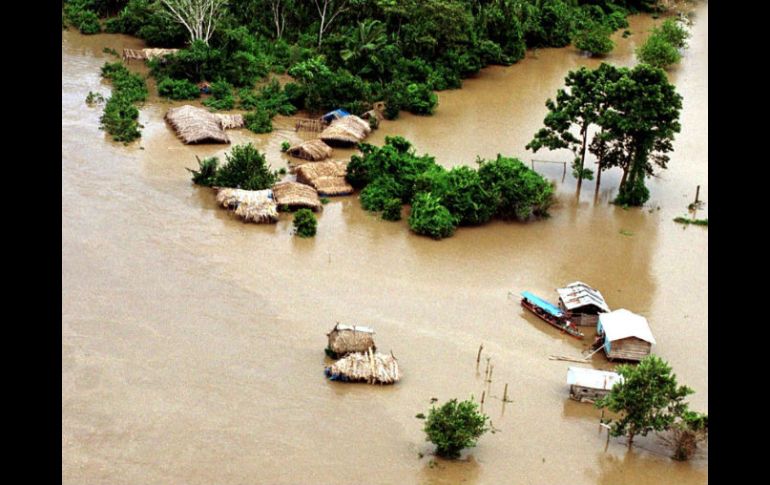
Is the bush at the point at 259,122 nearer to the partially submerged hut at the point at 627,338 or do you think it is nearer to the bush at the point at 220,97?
the bush at the point at 220,97

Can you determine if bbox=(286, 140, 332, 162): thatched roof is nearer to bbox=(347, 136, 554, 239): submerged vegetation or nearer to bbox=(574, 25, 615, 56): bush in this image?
bbox=(347, 136, 554, 239): submerged vegetation

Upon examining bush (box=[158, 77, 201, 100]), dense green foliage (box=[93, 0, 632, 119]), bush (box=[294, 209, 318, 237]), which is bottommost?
bush (box=[294, 209, 318, 237])

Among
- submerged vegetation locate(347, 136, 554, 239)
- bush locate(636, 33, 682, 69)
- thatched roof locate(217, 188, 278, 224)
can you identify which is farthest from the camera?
bush locate(636, 33, 682, 69)

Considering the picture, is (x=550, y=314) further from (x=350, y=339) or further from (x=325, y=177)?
(x=325, y=177)

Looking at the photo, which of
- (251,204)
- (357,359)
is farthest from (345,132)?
(357,359)

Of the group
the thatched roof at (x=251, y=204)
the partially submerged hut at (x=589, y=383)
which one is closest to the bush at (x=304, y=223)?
the thatched roof at (x=251, y=204)

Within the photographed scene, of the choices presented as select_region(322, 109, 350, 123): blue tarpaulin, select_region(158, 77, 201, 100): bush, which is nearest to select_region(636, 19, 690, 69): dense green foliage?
select_region(322, 109, 350, 123): blue tarpaulin
